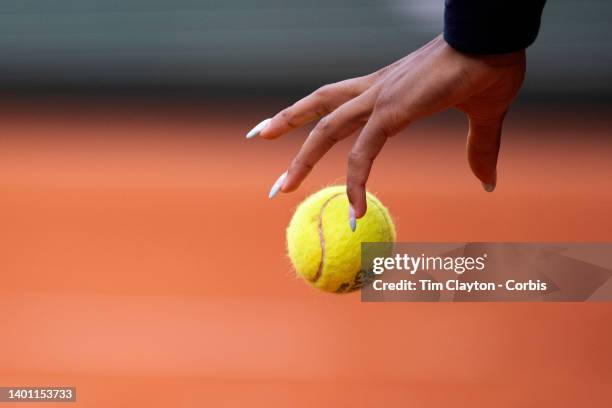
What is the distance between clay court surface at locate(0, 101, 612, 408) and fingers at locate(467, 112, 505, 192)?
141 centimetres

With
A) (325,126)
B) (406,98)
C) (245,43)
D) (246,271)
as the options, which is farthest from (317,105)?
(245,43)

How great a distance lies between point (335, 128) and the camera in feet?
3.97

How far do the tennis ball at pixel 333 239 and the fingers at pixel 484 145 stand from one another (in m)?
0.31

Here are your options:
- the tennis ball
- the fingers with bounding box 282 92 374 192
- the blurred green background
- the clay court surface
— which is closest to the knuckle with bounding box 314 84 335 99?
the fingers with bounding box 282 92 374 192

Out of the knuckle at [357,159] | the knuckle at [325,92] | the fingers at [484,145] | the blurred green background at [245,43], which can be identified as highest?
the blurred green background at [245,43]

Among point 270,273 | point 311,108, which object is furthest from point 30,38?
point 311,108

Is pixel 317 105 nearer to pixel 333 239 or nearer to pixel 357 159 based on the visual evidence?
pixel 357 159

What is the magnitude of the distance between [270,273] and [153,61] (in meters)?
2.94

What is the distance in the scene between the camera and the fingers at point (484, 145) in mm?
1425

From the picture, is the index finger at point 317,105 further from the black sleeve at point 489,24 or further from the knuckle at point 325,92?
the black sleeve at point 489,24

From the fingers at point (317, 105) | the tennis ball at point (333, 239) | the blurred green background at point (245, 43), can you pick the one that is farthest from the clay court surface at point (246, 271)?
the fingers at point (317, 105)

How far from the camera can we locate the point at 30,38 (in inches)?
245

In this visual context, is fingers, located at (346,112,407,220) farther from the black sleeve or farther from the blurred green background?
the blurred green background

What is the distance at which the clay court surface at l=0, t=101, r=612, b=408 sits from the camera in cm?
290
